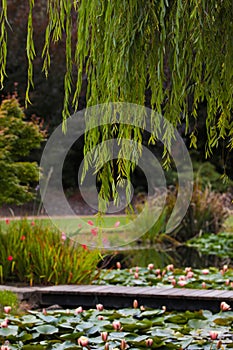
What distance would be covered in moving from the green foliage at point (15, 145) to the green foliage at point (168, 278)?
292cm

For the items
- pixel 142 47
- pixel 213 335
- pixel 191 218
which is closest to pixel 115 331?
pixel 213 335

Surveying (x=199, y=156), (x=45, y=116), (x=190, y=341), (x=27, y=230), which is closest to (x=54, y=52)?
(x=45, y=116)

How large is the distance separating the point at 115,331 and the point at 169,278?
86.5 inches

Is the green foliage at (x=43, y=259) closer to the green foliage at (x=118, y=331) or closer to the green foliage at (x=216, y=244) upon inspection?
the green foliage at (x=118, y=331)

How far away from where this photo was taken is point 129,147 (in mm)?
2500

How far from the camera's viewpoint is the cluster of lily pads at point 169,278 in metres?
6.48

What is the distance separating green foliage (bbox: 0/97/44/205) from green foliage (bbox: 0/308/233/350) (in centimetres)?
486

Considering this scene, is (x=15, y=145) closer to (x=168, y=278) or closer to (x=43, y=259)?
(x=43, y=259)

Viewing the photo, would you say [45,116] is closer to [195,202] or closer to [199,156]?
[199,156]

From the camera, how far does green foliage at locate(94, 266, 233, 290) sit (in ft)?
21.2

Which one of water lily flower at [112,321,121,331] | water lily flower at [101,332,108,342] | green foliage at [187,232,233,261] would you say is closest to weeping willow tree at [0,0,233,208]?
water lily flower at [101,332,108,342]

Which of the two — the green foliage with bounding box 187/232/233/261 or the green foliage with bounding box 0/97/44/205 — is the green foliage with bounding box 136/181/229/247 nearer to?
the green foliage with bounding box 187/232/233/261

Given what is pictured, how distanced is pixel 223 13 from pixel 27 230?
16.3ft

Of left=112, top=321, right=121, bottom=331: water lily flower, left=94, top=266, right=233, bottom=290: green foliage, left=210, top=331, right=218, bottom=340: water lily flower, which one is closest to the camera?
left=210, top=331, right=218, bottom=340: water lily flower
